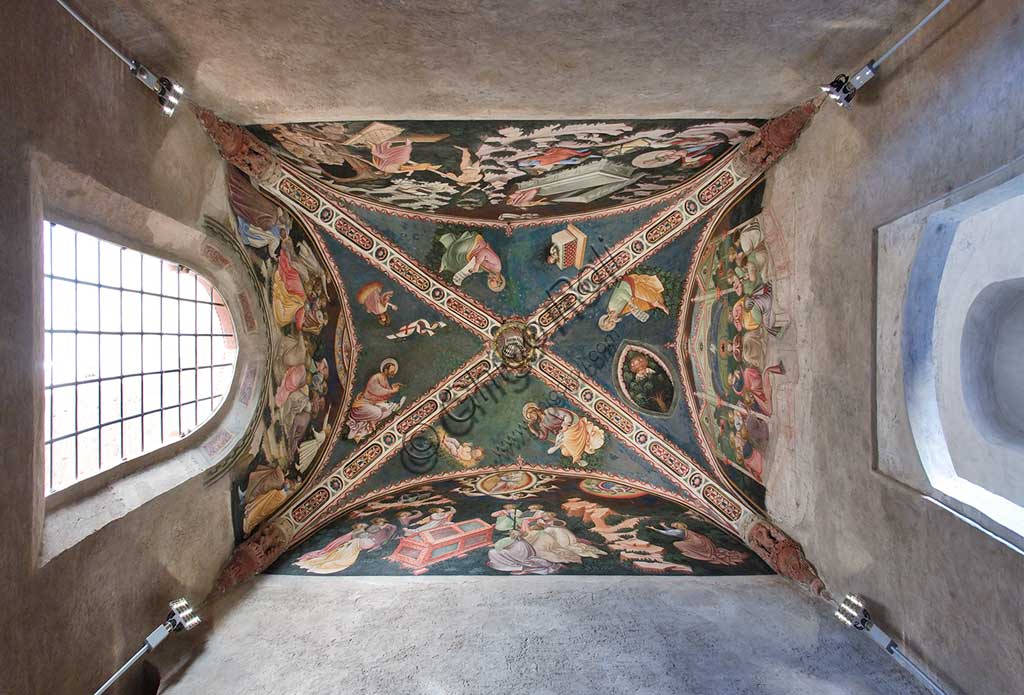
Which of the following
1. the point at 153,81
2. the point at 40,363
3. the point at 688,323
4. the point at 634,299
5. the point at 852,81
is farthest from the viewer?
the point at 634,299

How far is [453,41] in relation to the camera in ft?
14.6

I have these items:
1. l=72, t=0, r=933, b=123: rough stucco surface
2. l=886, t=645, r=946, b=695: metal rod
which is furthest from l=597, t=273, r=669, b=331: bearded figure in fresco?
l=886, t=645, r=946, b=695: metal rod

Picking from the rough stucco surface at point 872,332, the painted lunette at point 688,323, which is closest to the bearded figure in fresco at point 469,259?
the painted lunette at point 688,323

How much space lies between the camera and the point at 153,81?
432 centimetres

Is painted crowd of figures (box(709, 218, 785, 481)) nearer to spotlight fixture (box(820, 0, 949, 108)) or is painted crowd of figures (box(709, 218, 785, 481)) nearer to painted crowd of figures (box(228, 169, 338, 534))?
spotlight fixture (box(820, 0, 949, 108))

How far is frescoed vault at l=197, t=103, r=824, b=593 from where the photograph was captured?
5922 millimetres

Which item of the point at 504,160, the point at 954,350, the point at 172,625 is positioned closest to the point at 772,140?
the point at 954,350

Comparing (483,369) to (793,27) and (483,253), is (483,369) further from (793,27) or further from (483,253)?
(793,27)

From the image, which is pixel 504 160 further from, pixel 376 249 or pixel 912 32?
pixel 912 32

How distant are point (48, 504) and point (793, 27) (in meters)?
6.82

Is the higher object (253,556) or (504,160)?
(504,160)

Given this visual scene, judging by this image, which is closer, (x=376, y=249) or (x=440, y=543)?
(x=440, y=543)

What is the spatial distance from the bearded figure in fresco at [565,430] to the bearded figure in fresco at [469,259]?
6.64 ft

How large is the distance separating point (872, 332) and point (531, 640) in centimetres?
393
